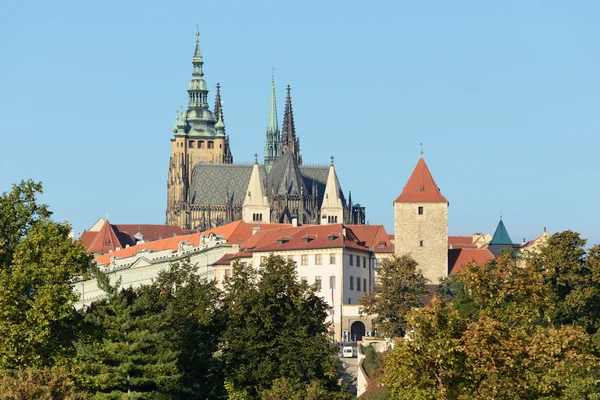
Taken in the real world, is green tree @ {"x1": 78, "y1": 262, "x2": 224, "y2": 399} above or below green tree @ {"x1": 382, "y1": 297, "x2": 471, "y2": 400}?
above

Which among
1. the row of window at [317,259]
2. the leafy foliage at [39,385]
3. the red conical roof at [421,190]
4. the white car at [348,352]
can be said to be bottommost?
the leafy foliage at [39,385]

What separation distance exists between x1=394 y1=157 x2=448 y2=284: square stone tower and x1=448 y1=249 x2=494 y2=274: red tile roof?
1.88m

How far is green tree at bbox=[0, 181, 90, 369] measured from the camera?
69.3 meters

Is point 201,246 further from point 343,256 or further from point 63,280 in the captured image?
point 63,280

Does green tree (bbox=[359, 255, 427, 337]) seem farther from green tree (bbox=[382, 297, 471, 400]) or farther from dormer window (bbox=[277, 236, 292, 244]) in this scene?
green tree (bbox=[382, 297, 471, 400])

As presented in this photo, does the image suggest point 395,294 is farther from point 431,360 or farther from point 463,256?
point 431,360

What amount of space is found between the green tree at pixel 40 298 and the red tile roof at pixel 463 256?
304 feet

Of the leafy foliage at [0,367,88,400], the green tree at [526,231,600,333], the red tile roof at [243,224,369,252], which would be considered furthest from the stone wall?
the leafy foliage at [0,367,88,400]

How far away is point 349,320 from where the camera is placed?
157 meters

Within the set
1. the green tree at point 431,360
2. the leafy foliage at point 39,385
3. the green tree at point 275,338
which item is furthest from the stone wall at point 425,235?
the green tree at point 431,360

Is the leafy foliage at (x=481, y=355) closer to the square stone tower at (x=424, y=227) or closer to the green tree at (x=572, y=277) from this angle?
the green tree at (x=572, y=277)

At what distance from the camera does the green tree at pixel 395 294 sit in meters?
132

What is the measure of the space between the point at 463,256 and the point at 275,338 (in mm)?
85100

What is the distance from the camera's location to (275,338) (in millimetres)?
83000
